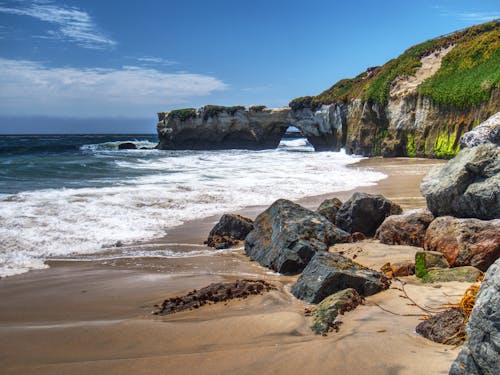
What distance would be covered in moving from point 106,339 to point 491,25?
3769 cm

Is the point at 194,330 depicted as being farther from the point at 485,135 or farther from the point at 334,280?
the point at 485,135

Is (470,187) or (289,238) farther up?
(470,187)

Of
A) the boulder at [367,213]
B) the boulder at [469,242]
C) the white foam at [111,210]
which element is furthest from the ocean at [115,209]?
the boulder at [469,242]

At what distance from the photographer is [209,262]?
6.95m

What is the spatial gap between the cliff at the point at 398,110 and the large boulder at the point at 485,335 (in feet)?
72.6

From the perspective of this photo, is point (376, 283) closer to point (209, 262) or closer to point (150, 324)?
→ point (150, 324)

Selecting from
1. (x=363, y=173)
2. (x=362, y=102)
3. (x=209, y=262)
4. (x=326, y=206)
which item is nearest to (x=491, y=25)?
(x=362, y=102)

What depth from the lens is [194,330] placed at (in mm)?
4078

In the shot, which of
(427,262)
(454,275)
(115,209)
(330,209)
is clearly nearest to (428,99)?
(330,209)

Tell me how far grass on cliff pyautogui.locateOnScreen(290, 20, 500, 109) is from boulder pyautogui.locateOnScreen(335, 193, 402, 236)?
17873 millimetres

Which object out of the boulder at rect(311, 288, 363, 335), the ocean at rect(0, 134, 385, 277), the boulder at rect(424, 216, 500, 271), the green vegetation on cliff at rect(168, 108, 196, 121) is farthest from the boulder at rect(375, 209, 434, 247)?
the green vegetation on cliff at rect(168, 108, 196, 121)

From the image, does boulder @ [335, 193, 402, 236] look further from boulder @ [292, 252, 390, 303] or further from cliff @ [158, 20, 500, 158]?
cliff @ [158, 20, 500, 158]

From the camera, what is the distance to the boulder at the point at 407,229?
6.68m

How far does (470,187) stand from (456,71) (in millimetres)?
23928
